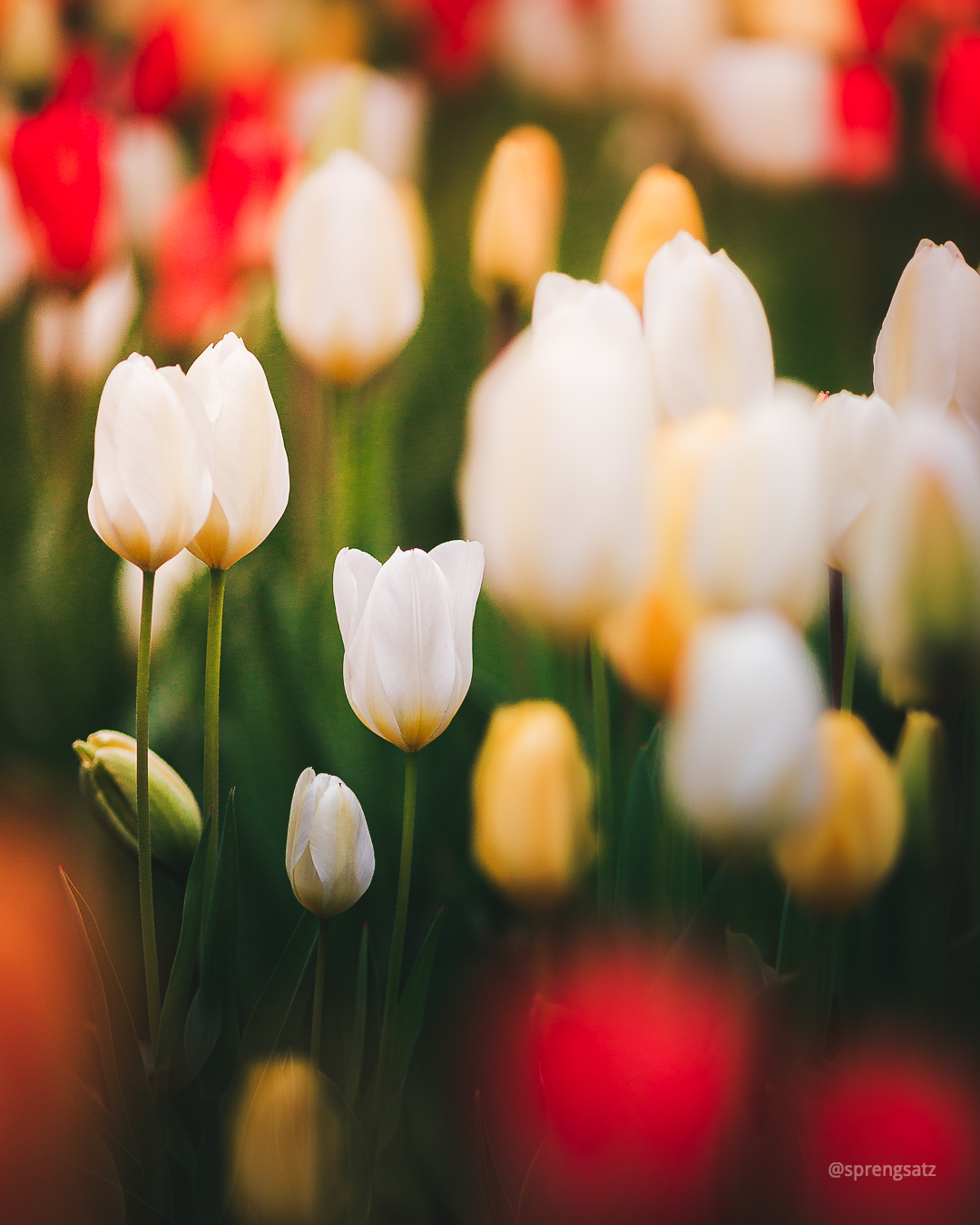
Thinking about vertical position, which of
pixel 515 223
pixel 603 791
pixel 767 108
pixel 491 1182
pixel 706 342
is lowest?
pixel 491 1182

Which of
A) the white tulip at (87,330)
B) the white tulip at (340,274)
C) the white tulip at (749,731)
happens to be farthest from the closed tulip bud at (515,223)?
the white tulip at (749,731)

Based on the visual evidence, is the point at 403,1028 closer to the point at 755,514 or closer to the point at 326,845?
the point at 326,845

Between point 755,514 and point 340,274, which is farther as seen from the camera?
point 340,274

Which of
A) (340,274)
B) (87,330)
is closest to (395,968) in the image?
(340,274)

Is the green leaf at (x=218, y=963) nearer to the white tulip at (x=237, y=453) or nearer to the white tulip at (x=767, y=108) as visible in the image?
the white tulip at (x=237, y=453)

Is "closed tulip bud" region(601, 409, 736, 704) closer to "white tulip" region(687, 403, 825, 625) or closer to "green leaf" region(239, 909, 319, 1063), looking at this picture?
"white tulip" region(687, 403, 825, 625)

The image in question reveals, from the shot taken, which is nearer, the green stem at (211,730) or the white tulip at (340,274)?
the green stem at (211,730)

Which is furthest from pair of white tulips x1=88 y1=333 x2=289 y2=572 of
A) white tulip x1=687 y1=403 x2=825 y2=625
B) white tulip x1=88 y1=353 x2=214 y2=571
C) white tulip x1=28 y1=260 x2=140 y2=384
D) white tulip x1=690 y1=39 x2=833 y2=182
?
white tulip x1=690 y1=39 x2=833 y2=182
